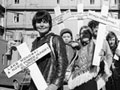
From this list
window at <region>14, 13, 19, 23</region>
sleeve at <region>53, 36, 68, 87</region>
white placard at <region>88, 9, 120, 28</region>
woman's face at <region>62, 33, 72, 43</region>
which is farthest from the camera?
window at <region>14, 13, 19, 23</region>

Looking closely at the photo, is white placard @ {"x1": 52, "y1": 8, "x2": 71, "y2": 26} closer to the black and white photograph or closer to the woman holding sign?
the black and white photograph

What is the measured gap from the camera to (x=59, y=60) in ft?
7.41

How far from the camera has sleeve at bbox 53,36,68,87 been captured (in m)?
2.21

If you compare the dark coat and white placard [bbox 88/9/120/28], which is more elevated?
white placard [bbox 88/9/120/28]

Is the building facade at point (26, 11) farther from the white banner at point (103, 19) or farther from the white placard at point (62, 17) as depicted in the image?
the white banner at point (103, 19)

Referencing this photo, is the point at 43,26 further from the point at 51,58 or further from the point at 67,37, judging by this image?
the point at 67,37

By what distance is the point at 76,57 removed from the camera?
3.44m

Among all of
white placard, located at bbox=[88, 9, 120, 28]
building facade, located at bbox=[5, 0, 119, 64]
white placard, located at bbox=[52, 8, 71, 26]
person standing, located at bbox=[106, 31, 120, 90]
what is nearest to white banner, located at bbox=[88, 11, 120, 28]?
white placard, located at bbox=[88, 9, 120, 28]

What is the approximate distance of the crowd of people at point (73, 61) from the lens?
2279mm

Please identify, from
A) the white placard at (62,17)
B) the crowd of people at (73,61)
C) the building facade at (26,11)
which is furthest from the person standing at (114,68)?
the building facade at (26,11)

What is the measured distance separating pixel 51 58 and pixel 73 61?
117 cm

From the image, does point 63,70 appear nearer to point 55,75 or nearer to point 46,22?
point 55,75

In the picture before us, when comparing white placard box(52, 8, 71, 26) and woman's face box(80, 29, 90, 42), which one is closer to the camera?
woman's face box(80, 29, 90, 42)

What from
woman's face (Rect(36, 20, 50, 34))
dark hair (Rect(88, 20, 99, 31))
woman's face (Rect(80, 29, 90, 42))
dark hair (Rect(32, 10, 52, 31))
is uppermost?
dark hair (Rect(32, 10, 52, 31))
